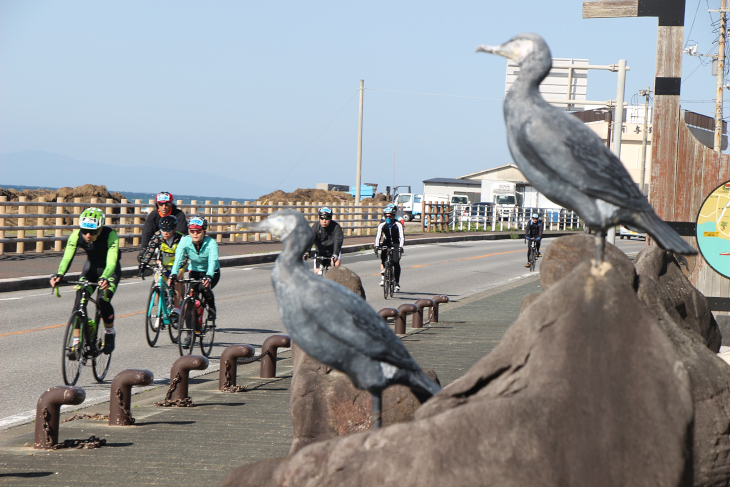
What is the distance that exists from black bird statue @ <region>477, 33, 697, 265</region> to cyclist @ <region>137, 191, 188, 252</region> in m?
9.15

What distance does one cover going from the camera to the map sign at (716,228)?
8.96 m

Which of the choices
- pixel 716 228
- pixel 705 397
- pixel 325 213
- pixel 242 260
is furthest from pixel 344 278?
pixel 242 260

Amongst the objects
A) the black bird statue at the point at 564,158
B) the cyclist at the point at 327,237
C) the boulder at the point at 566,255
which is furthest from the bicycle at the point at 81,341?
the black bird statue at the point at 564,158

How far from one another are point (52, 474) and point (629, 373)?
3971 millimetres

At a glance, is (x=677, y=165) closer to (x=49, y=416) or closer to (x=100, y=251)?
(x=100, y=251)

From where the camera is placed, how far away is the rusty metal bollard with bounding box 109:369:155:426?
6.61m

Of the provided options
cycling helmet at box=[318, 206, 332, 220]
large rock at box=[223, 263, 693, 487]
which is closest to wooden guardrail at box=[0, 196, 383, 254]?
cycling helmet at box=[318, 206, 332, 220]

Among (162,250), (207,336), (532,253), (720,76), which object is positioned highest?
(720,76)

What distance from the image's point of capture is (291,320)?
3229mm

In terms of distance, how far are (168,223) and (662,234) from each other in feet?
30.7

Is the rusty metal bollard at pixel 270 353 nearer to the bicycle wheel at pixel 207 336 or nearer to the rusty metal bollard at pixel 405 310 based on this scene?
the bicycle wheel at pixel 207 336

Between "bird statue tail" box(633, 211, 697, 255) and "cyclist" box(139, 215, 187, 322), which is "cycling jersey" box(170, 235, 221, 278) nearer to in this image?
"cyclist" box(139, 215, 187, 322)

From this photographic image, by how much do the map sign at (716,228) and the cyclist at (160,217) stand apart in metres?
7.10

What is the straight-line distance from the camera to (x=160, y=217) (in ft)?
39.2
